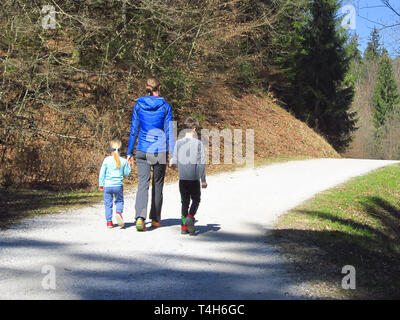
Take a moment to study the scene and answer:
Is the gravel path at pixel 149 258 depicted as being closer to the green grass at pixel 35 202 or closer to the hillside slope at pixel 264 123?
the green grass at pixel 35 202

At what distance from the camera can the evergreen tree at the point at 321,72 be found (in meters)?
33.4

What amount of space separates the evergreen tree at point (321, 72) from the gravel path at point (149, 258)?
25.3m

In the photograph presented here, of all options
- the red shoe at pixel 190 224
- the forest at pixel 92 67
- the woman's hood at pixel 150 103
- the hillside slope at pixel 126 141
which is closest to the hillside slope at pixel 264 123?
the hillside slope at pixel 126 141

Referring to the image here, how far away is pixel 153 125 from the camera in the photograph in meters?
6.97

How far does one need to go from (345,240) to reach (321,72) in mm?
28819

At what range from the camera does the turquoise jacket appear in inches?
285

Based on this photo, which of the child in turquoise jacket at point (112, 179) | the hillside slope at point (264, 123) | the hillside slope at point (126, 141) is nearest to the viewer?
the child in turquoise jacket at point (112, 179)

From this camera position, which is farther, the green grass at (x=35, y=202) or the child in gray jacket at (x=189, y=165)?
the green grass at (x=35, y=202)

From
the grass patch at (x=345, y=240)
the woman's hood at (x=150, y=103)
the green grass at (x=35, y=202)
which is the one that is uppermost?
the woman's hood at (x=150, y=103)

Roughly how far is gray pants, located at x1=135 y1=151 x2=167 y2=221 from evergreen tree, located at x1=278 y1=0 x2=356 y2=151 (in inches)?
1081

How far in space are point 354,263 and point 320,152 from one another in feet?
77.3

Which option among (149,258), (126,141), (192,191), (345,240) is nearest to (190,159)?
(192,191)

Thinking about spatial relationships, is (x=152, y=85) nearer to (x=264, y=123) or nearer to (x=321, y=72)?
(x=264, y=123)

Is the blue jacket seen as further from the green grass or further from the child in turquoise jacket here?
the green grass
